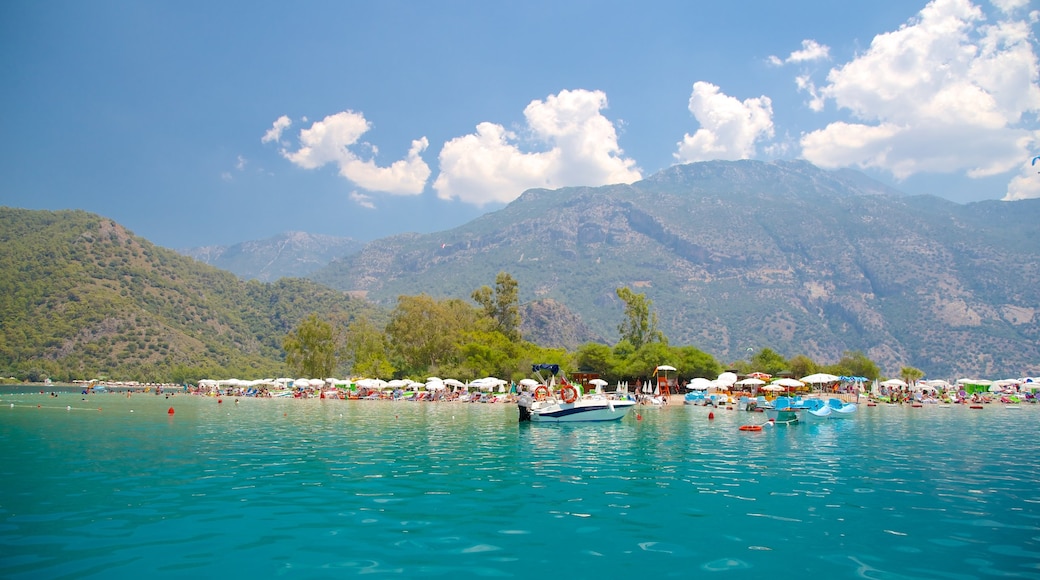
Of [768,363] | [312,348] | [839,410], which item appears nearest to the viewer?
[839,410]

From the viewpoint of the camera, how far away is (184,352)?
154500mm

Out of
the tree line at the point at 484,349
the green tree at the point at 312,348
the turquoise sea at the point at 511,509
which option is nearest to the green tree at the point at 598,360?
the tree line at the point at 484,349

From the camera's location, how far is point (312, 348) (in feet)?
336

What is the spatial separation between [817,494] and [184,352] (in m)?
167

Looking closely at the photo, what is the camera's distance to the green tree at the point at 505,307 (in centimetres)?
10162

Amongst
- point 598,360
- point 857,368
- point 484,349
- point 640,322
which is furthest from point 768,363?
point 484,349

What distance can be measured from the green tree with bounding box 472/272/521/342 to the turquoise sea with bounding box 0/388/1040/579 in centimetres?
7525

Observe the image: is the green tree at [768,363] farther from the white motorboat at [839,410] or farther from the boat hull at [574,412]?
the boat hull at [574,412]

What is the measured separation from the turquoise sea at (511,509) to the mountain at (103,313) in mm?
135226

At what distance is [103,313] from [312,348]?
77.9 m

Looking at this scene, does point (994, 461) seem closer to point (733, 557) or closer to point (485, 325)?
point (733, 557)

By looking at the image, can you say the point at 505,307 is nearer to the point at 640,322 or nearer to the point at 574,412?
the point at 640,322

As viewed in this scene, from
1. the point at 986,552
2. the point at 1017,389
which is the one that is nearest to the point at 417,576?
the point at 986,552

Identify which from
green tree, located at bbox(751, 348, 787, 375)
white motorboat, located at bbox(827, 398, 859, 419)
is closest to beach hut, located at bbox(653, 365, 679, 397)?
green tree, located at bbox(751, 348, 787, 375)
